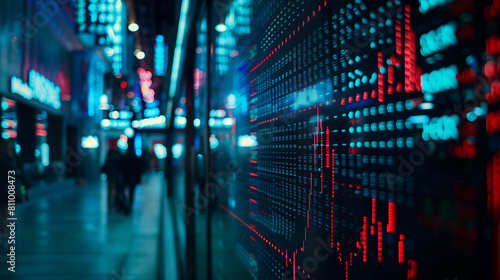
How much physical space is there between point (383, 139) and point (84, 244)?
17.3 ft

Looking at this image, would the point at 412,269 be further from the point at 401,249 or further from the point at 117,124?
the point at 117,124

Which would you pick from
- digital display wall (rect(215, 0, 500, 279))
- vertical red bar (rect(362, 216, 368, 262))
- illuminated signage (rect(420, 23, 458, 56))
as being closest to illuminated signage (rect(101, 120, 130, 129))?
digital display wall (rect(215, 0, 500, 279))

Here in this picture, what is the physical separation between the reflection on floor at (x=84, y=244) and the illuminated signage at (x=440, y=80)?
370 centimetres

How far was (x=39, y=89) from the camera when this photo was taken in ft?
33.6

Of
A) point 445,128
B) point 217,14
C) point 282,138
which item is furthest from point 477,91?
point 217,14

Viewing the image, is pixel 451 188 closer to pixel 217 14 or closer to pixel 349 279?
pixel 349 279

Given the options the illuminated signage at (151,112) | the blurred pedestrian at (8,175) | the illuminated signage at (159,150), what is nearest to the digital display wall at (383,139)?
the blurred pedestrian at (8,175)

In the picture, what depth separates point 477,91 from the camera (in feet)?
1.04

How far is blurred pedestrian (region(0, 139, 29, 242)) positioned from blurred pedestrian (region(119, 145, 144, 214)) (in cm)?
367

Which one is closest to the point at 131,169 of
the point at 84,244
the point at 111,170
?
the point at 111,170

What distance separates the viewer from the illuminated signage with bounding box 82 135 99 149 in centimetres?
1677

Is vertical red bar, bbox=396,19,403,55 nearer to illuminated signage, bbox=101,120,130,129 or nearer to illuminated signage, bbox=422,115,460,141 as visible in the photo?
illuminated signage, bbox=422,115,460,141

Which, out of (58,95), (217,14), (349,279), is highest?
(58,95)

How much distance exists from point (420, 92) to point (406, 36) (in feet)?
0.26
